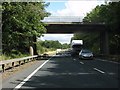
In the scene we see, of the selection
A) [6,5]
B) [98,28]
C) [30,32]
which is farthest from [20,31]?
[98,28]

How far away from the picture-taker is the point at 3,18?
3419cm

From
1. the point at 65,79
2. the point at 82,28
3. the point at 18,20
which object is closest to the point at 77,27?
the point at 82,28

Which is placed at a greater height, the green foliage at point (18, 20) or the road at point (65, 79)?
the green foliage at point (18, 20)

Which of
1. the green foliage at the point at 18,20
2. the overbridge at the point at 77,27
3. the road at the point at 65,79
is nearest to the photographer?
the road at the point at 65,79

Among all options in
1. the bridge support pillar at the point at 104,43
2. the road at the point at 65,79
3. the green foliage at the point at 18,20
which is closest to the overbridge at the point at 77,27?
the bridge support pillar at the point at 104,43

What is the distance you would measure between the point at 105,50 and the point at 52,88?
5912 cm

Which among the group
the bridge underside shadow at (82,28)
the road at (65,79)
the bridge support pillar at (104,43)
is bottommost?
the road at (65,79)

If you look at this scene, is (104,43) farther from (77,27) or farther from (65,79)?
(65,79)

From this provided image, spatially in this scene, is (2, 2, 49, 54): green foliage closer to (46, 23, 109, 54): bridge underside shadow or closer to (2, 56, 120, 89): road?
(2, 56, 120, 89): road

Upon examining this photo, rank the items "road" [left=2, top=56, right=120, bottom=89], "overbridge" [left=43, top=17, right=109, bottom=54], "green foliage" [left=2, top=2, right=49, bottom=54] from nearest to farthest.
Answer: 1. "road" [left=2, top=56, right=120, bottom=89]
2. "green foliage" [left=2, top=2, right=49, bottom=54]
3. "overbridge" [left=43, top=17, right=109, bottom=54]

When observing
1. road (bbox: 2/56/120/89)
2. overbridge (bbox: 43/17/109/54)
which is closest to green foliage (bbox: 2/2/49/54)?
road (bbox: 2/56/120/89)

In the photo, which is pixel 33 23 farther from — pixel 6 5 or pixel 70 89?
pixel 70 89

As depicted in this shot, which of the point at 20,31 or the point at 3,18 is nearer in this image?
the point at 3,18

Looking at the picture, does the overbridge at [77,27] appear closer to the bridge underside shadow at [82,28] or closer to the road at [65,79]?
the bridge underside shadow at [82,28]
